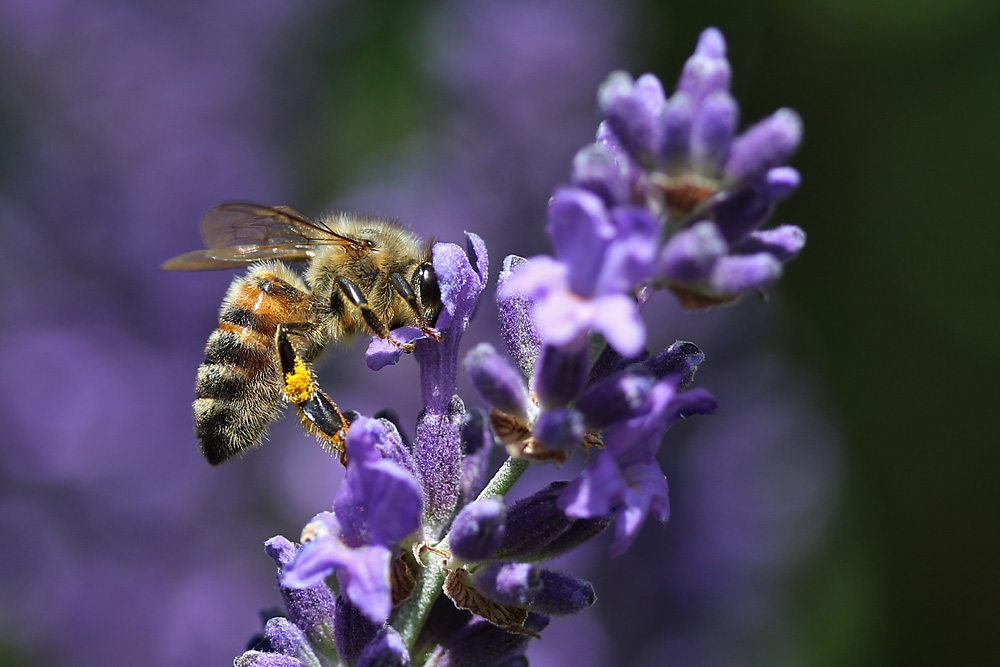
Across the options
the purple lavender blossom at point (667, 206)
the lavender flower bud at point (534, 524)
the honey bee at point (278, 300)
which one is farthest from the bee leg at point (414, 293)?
the purple lavender blossom at point (667, 206)

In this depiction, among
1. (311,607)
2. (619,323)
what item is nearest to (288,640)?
(311,607)

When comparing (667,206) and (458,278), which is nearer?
(667,206)

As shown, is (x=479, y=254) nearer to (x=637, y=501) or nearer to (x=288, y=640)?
(x=637, y=501)

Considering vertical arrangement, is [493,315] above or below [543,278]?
above

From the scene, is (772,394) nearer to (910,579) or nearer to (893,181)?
(910,579)

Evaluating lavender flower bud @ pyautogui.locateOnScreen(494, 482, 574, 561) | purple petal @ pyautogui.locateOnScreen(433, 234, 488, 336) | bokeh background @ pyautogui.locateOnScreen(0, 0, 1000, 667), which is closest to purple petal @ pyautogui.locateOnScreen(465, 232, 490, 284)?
purple petal @ pyautogui.locateOnScreen(433, 234, 488, 336)
